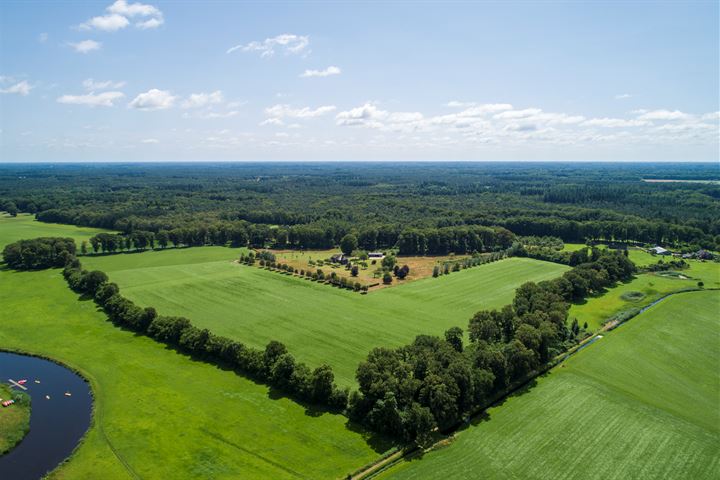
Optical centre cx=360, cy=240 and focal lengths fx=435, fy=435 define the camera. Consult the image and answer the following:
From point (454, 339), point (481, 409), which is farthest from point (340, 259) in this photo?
point (481, 409)

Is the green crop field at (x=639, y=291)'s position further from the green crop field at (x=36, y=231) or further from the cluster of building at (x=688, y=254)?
the green crop field at (x=36, y=231)

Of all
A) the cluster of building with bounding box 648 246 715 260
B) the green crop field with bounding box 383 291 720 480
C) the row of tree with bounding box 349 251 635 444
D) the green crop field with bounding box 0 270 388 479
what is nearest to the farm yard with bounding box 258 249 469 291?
the row of tree with bounding box 349 251 635 444

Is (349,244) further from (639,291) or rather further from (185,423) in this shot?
(185,423)

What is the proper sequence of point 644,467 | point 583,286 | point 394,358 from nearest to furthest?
point 644,467, point 394,358, point 583,286

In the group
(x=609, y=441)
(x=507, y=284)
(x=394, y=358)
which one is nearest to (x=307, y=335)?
(x=394, y=358)

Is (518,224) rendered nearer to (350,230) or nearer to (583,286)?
(350,230)
